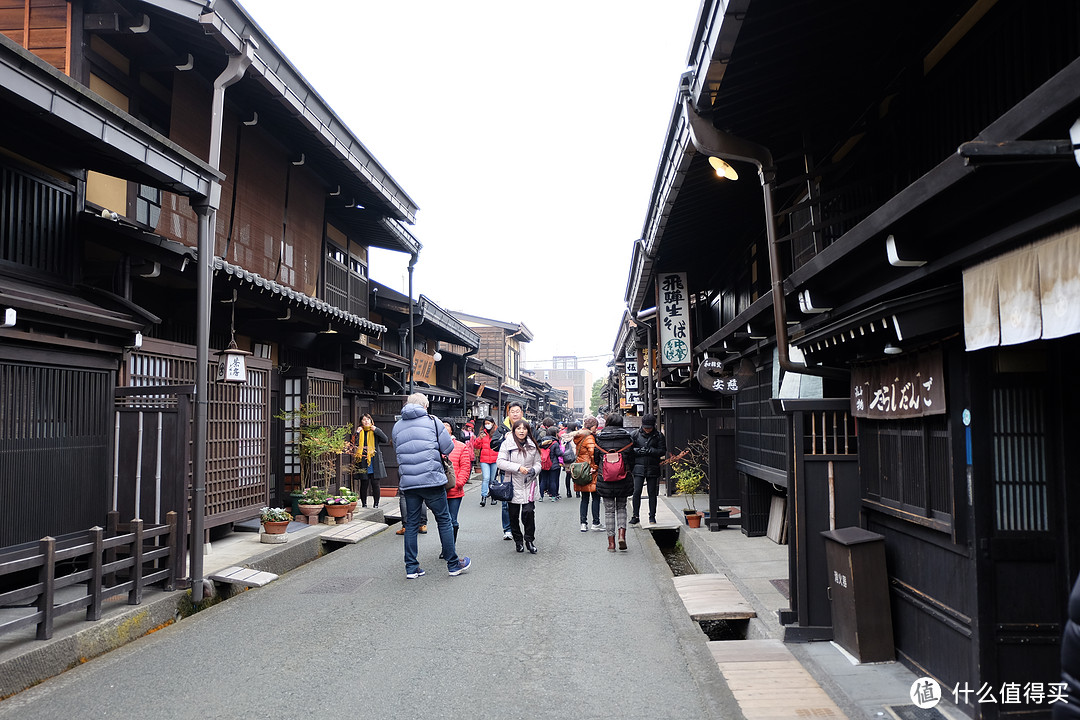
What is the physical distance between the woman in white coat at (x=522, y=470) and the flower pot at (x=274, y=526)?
11.8 ft

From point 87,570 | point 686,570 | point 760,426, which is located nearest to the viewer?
point 87,570

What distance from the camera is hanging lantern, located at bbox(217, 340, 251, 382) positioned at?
11188 millimetres

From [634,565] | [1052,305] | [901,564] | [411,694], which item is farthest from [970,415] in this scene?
[634,565]

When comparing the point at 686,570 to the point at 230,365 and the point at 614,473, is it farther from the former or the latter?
the point at 230,365

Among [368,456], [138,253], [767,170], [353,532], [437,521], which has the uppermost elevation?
[767,170]

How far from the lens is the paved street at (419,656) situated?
5.22 m

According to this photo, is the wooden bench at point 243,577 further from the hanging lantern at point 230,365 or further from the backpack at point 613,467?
the backpack at point 613,467

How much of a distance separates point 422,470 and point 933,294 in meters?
6.81

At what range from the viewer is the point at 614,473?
38.8 ft

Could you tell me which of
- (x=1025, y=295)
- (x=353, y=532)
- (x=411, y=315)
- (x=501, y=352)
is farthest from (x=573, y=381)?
(x=1025, y=295)

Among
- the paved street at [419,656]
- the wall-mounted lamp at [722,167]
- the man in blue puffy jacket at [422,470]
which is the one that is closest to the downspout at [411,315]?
the man in blue puffy jacket at [422,470]

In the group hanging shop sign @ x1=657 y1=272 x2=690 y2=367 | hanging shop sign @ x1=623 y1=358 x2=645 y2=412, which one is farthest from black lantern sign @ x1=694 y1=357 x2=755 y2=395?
hanging shop sign @ x1=623 y1=358 x2=645 y2=412

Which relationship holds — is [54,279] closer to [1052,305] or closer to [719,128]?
[719,128]

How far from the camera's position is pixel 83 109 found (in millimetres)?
6547
